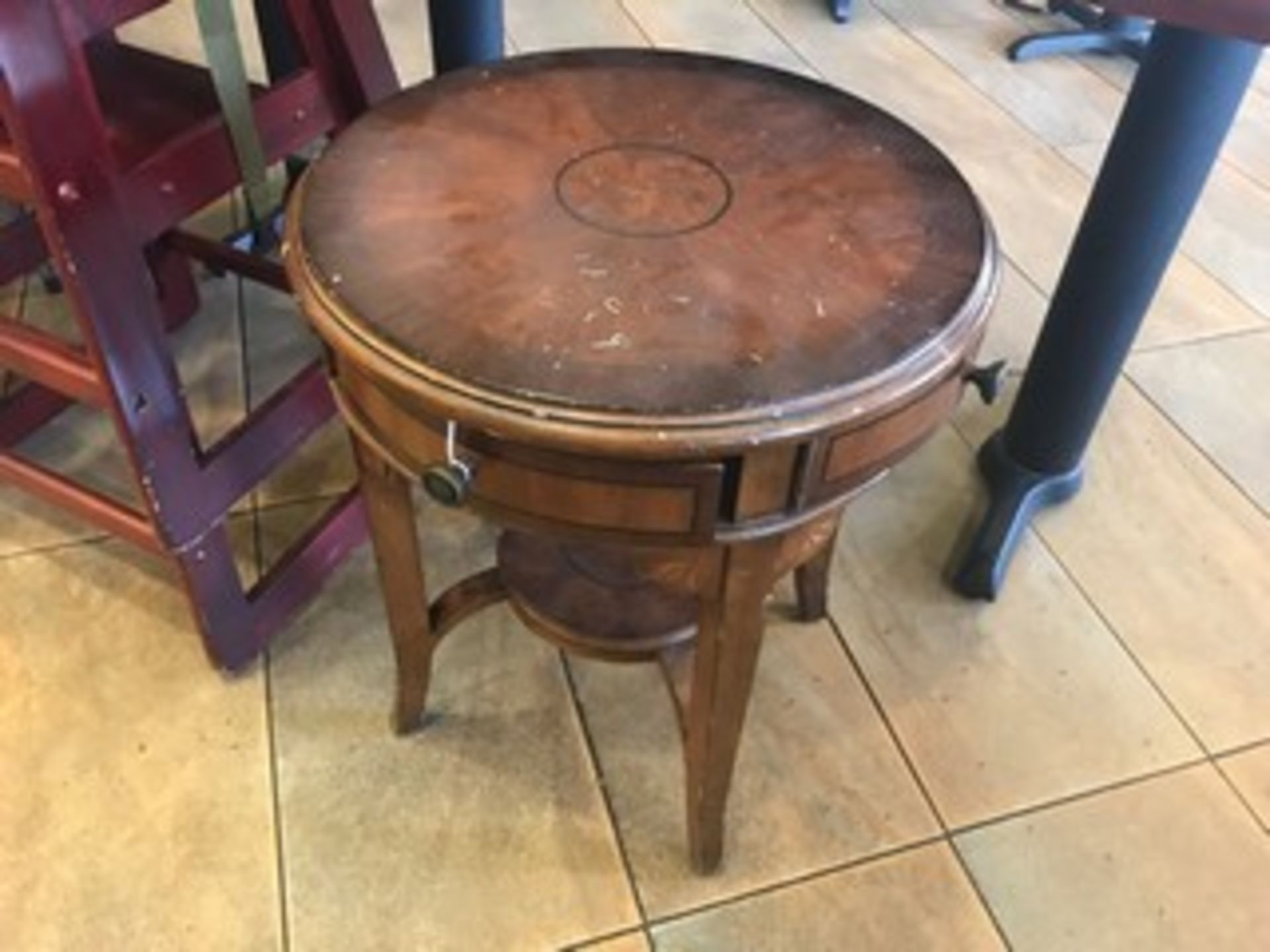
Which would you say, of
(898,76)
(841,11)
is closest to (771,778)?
(898,76)

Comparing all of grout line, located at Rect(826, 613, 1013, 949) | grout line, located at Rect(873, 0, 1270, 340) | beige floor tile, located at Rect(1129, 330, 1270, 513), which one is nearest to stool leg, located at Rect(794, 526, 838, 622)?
grout line, located at Rect(826, 613, 1013, 949)

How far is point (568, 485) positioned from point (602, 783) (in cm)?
55

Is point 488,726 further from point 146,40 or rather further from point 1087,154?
point 146,40

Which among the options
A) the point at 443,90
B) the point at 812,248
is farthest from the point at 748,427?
the point at 443,90

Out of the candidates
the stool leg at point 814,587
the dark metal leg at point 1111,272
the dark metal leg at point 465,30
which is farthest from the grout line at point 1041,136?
the dark metal leg at point 465,30

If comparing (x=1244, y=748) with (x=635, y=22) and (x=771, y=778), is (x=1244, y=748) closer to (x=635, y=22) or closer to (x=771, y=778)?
(x=771, y=778)

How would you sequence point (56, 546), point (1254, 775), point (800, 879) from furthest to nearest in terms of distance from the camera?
point (56, 546)
point (1254, 775)
point (800, 879)

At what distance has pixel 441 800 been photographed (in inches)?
43.7

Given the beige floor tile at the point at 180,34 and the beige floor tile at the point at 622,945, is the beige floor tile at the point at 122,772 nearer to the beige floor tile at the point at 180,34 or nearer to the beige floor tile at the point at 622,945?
the beige floor tile at the point at 622,945

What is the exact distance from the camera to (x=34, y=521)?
1.37m

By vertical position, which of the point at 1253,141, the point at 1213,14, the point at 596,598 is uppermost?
the point at 1213,14

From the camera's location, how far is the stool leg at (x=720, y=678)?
30.4 inches

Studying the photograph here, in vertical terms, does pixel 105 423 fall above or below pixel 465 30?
below

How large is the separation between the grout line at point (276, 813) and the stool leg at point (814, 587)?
59cm
